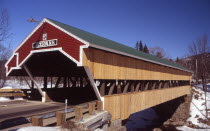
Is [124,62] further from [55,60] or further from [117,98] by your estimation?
[55,60]

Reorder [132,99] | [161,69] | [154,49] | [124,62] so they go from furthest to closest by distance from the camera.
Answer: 1. [154,49]
2. [161,69]
3. [132,99]
4. [124,62]

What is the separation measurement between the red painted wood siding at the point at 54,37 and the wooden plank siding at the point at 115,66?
0.60 meters

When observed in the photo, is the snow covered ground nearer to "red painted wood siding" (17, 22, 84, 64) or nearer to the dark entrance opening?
the dark entrance opening

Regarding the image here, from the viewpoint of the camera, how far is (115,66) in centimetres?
1152

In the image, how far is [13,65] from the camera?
12.6m

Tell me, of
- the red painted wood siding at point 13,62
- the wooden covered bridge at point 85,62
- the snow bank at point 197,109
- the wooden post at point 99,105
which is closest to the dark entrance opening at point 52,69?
the wooden covered bridge at point 85,62

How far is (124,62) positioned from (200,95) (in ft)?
101

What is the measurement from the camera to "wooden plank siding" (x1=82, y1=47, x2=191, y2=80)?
9719mm

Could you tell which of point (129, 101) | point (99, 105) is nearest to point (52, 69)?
point (129, 101)

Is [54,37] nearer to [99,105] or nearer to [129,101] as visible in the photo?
[99,105]

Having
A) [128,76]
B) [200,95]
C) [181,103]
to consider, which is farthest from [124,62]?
[200,95]

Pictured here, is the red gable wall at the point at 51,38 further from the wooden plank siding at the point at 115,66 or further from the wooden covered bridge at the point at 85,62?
the wooden plank siding at the point at 115,66

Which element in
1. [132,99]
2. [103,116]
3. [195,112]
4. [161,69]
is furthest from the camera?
[195,112]

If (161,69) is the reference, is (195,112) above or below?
below
